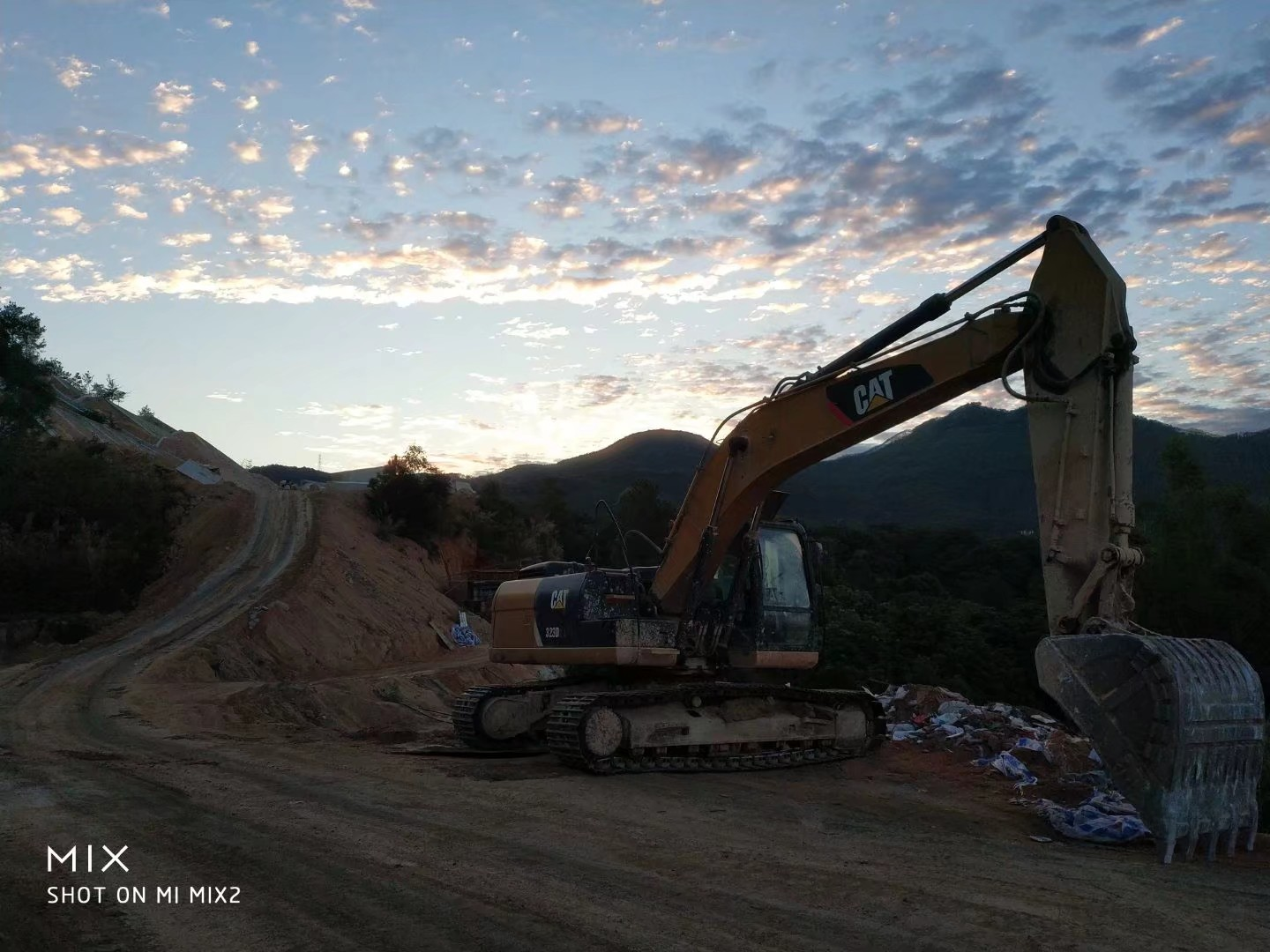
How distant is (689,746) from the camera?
35.0 feet

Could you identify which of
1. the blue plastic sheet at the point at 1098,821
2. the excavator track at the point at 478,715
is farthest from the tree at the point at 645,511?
the blue plastic sheet at the point at 1098,821

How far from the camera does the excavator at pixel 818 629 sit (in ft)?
23.4

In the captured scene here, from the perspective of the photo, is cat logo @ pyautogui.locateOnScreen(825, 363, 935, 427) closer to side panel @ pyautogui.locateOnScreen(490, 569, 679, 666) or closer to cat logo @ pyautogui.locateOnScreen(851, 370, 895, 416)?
cat logo @ pyautogui.locateOnScreen(851, 370, 895, 416)

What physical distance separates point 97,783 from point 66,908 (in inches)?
165

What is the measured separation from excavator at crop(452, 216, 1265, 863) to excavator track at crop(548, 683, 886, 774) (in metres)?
0.02

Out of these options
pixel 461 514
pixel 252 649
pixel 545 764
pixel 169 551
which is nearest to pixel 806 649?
pixel 545 764

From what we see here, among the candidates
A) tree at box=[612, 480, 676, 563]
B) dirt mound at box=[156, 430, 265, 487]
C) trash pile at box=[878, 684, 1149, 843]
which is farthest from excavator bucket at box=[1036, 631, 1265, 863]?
dirt mound at box=[156, 430, 265, 487]

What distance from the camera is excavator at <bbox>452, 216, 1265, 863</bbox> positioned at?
712 cm

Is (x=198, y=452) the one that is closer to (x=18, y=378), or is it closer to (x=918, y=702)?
(x=18, y=378)

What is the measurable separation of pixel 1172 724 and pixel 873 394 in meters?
3.83

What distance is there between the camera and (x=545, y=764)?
11.1 metres

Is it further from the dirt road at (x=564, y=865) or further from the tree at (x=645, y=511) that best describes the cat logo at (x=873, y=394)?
the tree at (x=645, y=511)

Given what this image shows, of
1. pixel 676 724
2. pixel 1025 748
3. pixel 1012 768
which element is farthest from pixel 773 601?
pixel 1025 748

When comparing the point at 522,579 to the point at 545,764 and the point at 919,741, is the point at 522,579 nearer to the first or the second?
the point at 545,764
